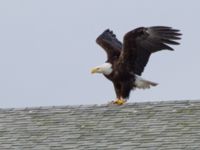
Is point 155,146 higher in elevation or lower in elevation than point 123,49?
lower

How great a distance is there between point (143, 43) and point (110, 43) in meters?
1.13

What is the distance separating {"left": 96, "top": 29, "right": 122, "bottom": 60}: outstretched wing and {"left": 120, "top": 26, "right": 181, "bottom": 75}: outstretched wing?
49cm

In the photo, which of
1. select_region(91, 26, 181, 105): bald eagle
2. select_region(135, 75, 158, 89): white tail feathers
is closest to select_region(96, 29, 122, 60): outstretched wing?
select_region(91, 26, 181, 105): bald eagle

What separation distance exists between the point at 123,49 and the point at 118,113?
2.32m

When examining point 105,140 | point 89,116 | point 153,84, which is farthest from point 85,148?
point 153,84

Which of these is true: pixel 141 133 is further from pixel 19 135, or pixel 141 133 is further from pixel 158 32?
pixel 158 32

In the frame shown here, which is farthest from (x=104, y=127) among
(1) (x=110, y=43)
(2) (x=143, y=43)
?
(1) (x=110, y=43)

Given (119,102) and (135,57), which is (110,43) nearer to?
(135,57)

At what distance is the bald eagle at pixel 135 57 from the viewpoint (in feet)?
55.1

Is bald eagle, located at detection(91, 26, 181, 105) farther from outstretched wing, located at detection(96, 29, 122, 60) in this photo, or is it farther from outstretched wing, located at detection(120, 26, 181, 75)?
outstretched wing, located at detection(96, 29, 122, 60)

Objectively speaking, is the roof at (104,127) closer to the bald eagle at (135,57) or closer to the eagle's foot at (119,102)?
the eagle's foot at (119,102)

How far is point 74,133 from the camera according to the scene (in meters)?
14.2

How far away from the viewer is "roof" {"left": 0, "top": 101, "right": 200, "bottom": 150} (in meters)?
13.6

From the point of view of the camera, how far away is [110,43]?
1805cm
